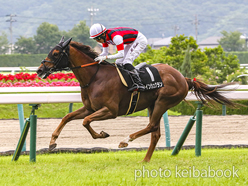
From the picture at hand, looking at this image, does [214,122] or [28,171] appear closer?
[28,171]

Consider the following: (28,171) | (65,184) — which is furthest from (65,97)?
(65,184)

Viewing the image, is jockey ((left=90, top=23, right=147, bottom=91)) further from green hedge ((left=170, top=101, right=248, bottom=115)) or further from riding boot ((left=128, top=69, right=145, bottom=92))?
green hedge ((left=170, top=101, right=248, bottom=115))

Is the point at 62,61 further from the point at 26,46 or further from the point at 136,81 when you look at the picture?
the point at 26,46

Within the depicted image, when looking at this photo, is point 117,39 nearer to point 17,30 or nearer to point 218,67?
point 218,67

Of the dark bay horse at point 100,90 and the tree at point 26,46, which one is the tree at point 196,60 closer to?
the dark bay horse at point 100,90

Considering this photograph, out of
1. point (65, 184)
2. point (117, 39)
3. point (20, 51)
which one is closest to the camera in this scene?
point (65, 184)

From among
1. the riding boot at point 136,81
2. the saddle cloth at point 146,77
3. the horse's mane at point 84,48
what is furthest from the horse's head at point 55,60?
the riding boot at point 136,81

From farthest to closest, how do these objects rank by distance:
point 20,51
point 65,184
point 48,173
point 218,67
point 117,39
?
point 20,51 < point 218,67 < point 117,39 < point 48,173 < point 65,184

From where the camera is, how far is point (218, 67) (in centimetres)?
1734

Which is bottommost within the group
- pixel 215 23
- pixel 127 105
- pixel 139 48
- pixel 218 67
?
pixel 215 23

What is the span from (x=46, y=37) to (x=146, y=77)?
62.9m

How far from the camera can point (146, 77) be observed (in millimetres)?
5043

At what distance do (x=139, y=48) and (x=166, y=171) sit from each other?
170 cm

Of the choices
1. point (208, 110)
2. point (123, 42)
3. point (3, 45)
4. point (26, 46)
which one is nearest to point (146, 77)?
point (123, 42)
